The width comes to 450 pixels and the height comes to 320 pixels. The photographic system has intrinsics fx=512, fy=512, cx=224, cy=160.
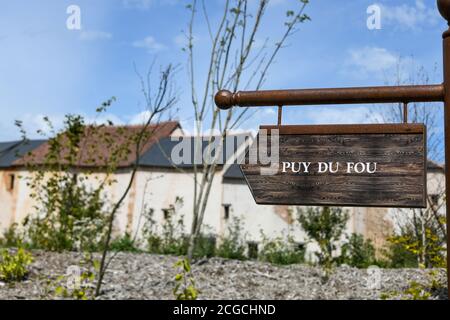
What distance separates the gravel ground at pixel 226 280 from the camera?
6.39 meters

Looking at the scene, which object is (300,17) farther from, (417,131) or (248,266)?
(417,131)

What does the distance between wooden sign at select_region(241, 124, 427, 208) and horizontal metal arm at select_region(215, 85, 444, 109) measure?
14cm

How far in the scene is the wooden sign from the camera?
2129 millimetres

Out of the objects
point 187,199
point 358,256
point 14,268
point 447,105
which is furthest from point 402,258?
point 187,199

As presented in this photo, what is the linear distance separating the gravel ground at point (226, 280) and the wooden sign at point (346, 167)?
4.41 meters

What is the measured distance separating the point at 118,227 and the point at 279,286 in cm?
1211

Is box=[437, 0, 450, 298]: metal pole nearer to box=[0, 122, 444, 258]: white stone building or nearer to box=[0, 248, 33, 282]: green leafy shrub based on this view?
box=[0, 248, 33, 282]: green leafy shrub

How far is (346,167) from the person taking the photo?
2.18 metres

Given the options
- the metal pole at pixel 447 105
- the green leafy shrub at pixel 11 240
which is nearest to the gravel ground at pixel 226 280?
the green leafy shrub at pixel 11 240

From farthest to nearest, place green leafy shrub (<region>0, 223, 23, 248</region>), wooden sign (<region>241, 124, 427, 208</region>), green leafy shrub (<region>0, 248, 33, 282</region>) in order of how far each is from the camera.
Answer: green leafy shrub (<region>0, 223, 23, 248</region>) < green leafy shrub (<region>0, 248, 33, 282</region>) < wooden sign (<region>241, 124, 427, 208</region>)

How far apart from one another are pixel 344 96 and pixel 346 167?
1.10 feet

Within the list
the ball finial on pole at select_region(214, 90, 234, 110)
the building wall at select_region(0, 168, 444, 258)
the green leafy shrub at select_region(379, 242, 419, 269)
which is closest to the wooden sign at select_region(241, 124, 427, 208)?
the ball finial on pole at select_region(214, 90, 234, 110)
